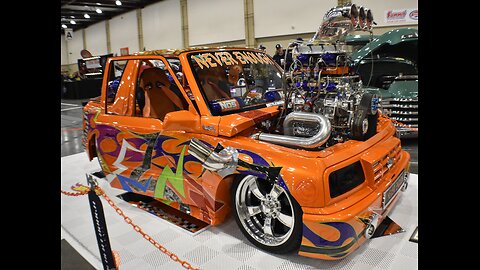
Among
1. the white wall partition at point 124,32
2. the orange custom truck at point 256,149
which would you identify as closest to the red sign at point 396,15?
the orange custom truck at point 256,149

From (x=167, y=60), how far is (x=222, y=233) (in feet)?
5.15

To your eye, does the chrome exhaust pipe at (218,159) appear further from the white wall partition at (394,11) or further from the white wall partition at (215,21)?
the white wall partition at (215,21)

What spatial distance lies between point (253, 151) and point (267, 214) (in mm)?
495

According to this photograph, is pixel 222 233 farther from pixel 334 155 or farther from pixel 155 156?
pixel 334 155

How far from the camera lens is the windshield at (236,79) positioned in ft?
10.4

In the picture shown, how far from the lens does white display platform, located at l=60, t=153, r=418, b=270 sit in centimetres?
261

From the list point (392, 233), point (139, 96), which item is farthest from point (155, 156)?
point (392, 233)

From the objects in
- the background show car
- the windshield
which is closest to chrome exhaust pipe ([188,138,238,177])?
the background show car

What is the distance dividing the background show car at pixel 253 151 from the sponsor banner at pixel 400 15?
8.80 m

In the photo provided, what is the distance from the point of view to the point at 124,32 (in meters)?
24.2

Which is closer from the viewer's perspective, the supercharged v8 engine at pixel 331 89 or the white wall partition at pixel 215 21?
the supercharged v8 engine at pixel 331 89

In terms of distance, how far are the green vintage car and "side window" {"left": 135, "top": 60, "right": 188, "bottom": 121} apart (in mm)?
3377

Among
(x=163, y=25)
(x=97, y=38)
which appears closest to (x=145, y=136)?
(x=163, y=25)

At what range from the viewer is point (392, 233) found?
295 cm
